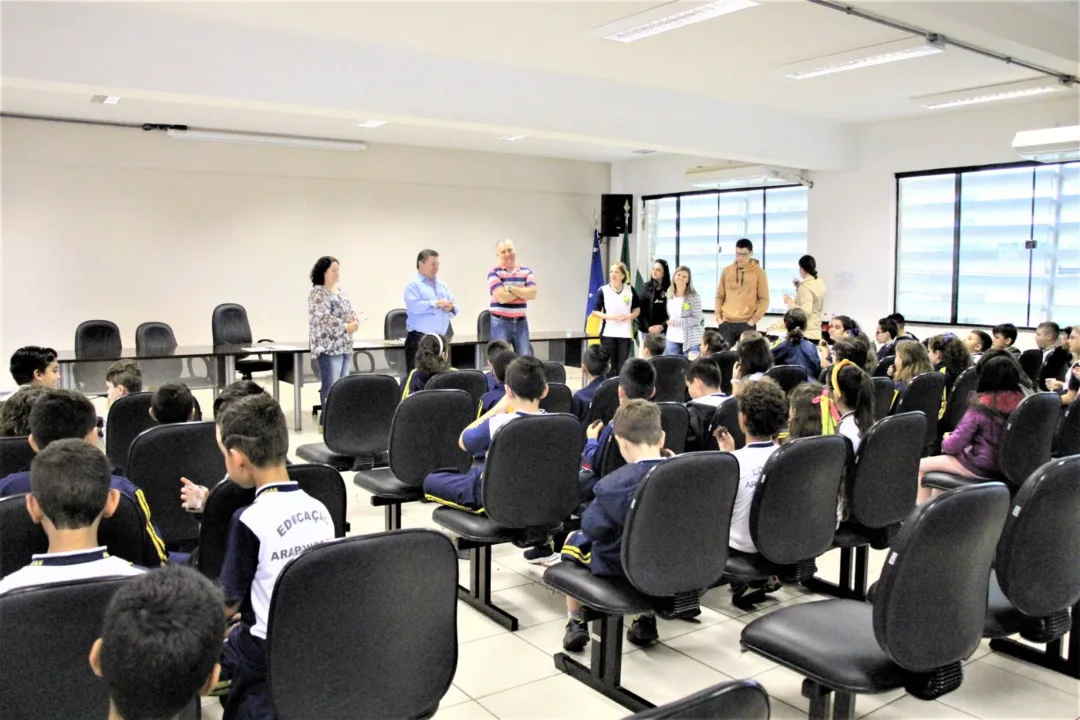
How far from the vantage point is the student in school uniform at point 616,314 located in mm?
8273

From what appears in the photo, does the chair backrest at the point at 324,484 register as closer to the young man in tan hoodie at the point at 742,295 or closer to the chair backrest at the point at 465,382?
the chair backrest at the point at 465,382

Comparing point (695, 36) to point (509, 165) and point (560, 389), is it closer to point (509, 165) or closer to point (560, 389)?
point (560, 389)

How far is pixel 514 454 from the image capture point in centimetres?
329

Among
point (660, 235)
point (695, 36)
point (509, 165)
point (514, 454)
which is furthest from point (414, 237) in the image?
point (514, 454)

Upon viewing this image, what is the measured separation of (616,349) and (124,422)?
5.24 meters

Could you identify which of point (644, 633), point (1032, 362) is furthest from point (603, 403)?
point (1032, 362)

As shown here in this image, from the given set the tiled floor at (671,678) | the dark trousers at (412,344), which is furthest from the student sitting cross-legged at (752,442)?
the dark trousers at (412,344)

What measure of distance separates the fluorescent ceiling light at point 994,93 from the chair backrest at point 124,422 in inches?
295

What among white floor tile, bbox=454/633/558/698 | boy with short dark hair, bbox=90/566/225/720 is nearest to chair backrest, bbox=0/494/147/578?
boy with short dark hair, bbox=90/566/225/720

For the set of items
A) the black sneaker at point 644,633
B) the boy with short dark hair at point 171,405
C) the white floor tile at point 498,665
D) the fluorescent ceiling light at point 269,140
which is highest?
the fluorescent ceiling light at point 269,140

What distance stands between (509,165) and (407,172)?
169 centimetres

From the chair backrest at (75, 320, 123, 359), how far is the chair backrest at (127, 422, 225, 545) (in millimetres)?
4981

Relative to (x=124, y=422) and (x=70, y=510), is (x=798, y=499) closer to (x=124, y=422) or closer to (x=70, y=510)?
(x=70, y=510)

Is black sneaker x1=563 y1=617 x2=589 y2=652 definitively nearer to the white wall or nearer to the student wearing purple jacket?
the student wearing purple jacket
